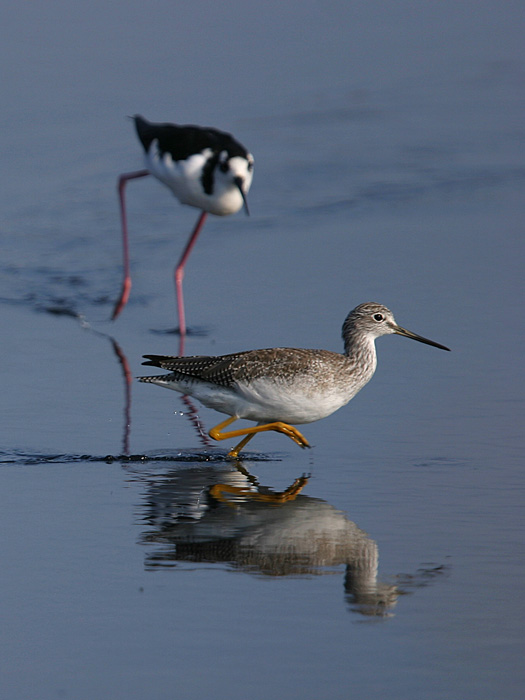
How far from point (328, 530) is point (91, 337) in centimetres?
500

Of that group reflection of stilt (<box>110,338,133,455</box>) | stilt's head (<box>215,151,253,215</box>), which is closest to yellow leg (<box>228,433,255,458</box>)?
reflection of stilt (<box>110,338,133,455</box>)

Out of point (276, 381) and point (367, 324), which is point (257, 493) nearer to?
point (276, 381)

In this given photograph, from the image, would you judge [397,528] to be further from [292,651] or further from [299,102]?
[299,102]

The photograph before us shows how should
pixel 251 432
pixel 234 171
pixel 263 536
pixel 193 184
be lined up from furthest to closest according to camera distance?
pixel 193 184 < pixel 234 171 < pixel 251 432 < pixel 263 536

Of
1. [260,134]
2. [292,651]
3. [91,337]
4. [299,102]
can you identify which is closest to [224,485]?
[292,651]

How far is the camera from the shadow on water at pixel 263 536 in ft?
19.3

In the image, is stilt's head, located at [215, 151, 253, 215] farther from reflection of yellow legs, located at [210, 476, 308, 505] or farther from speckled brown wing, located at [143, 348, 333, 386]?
reflection of yellow legs, located at [210, 476, 308, 505]

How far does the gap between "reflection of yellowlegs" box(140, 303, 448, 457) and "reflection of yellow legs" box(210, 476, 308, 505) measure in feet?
1.98

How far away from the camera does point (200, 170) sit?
12305 mm

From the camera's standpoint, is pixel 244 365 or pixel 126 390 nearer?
pixel 244 365

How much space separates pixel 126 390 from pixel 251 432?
1.54m

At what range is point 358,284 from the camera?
11586mm

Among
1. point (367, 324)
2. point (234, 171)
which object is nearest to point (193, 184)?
point (234, 171)

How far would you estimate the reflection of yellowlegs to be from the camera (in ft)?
26.0
